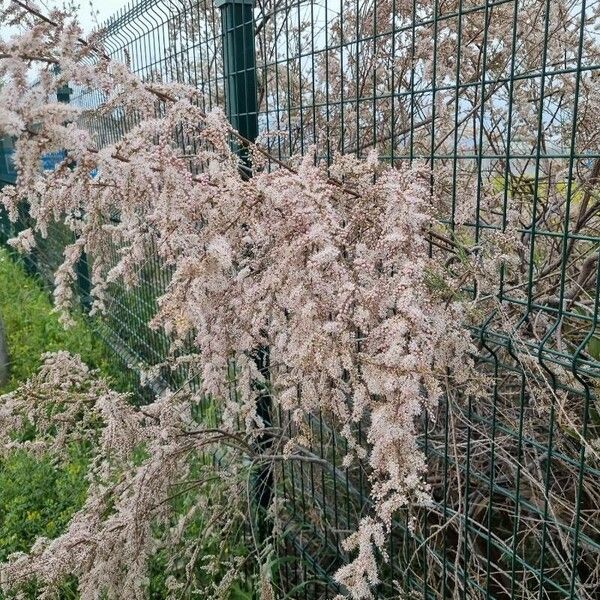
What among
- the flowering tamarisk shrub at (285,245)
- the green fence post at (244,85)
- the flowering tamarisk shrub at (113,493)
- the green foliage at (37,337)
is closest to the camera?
the flowering tamarisk shrub at (285,245)

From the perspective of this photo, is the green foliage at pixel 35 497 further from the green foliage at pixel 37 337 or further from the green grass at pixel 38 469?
the green foliage at pixel 37 337

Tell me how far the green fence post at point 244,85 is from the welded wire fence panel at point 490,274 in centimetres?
6

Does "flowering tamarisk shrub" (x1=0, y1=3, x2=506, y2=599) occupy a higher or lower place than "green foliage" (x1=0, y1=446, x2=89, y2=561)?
higher

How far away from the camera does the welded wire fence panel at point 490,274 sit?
1938mm

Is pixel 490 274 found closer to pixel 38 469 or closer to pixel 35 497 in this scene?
pixel 35 497

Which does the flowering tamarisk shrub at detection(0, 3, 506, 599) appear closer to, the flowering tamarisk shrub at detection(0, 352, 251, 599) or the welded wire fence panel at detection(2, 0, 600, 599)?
the welded wire fence panel at detection(2, 0, 600, 599)

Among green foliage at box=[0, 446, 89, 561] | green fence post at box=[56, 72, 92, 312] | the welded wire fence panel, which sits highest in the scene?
the welded wire fence panel

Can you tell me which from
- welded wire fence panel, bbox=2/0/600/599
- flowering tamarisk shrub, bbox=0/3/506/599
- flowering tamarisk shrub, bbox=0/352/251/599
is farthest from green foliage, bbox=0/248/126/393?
flowering tamarisk shrub, bbox=0/3/506/599

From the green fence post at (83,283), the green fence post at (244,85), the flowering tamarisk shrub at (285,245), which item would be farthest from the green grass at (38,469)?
the flowering tamarisk shrub at (285,245)

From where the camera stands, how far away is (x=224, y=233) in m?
1.75

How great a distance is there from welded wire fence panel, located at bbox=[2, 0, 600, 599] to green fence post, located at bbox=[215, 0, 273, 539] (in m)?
0.06

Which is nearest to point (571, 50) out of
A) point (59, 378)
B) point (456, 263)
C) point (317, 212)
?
point (456, 263)

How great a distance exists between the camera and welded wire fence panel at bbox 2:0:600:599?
1938mm

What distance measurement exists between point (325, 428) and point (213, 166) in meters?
1.50
